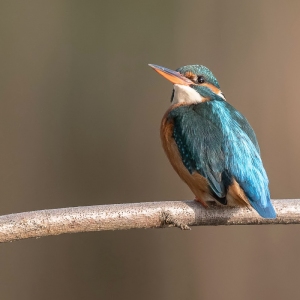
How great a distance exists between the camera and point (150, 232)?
8.39ft

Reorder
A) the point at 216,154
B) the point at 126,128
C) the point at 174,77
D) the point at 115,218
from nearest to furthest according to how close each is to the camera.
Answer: the point at 115,218
the point at 216,154
the point at 174,77
the point at 126,128

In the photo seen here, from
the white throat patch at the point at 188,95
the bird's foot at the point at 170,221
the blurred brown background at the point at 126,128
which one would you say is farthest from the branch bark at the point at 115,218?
the blurred brown background at the point at 126,128

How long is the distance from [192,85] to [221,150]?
1.10 ft

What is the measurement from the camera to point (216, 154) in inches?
56.1

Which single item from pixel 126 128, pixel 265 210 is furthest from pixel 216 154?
pixel 126 128

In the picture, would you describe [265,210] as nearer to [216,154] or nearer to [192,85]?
[216,154]

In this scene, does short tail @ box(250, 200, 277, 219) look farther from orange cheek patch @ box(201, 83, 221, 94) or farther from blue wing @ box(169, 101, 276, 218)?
orange cheek patch @ box(201, 83, 221, 94)

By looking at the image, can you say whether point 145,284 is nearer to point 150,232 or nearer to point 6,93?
point 150,232

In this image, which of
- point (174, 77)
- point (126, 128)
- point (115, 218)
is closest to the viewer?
point (115, 218)

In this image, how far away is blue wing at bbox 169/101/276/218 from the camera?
1.38 metres

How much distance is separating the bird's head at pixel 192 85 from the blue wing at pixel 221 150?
123mm

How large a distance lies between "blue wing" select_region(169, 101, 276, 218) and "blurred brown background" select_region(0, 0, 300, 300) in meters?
1.04

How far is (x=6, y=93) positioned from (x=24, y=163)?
1.16ft

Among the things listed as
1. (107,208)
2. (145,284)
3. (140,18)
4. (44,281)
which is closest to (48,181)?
(44,281)
